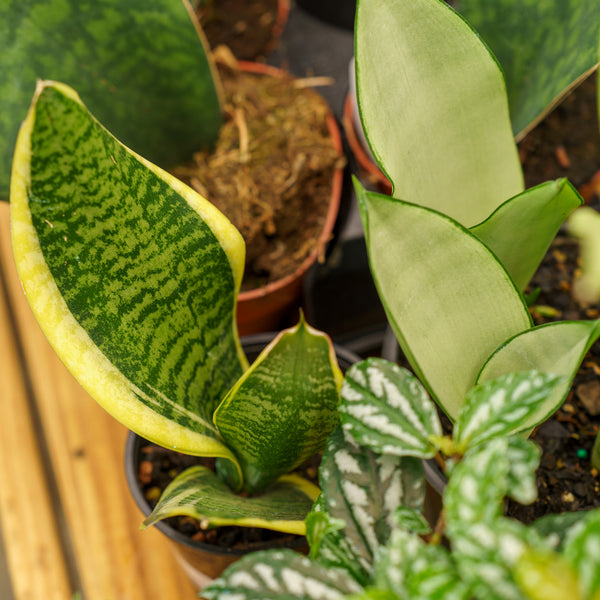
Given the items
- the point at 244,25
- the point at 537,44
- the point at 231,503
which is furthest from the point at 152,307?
the point at 244,25

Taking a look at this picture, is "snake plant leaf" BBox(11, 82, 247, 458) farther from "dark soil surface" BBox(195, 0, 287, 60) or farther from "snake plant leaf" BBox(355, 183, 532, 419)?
"dark soil surface" BBox(195, 0, 287, 60)

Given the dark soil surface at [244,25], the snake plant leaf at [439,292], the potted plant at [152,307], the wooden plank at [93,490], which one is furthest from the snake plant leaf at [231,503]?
the dark soil surface at [244,25]

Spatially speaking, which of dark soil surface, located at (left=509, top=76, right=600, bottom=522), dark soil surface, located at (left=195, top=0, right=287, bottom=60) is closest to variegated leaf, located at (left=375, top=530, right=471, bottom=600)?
dark soil surface, located at (left=509, top=76, right=600, bottom=522)

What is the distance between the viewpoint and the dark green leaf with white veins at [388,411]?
28 centimetres

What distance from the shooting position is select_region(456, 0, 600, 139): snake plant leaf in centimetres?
41

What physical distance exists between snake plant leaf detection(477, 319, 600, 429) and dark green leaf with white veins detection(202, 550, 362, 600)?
12 centimetres

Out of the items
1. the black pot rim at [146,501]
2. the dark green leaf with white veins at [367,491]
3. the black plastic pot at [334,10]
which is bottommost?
the black pot rim at [146,501]

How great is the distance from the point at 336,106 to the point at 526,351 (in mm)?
607

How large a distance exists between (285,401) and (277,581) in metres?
0.10

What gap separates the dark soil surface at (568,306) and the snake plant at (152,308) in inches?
7.6

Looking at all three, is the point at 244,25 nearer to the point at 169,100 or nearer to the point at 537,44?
the point at 169,100

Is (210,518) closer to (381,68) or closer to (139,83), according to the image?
(381,68)

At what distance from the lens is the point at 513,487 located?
25 cm

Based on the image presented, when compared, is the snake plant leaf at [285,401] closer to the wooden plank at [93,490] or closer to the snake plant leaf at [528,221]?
the snake plant leaf at [528,221]
